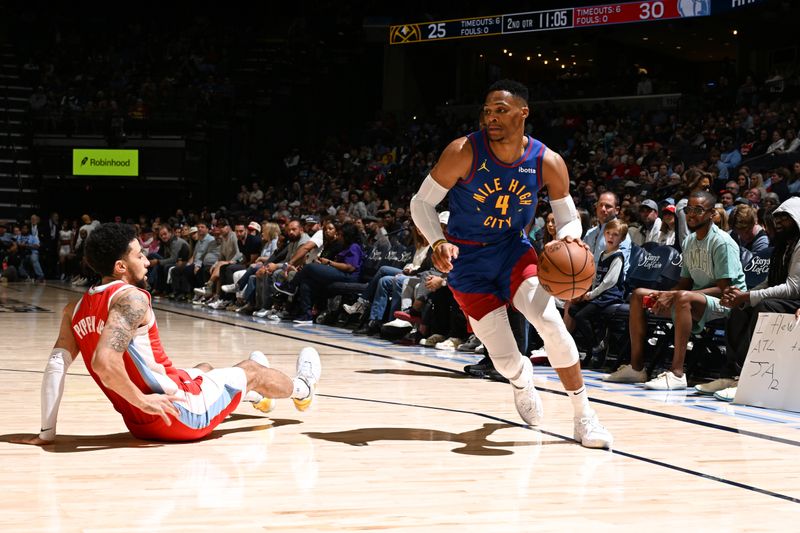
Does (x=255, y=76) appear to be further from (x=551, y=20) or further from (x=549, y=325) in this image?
(x=549, y=325)

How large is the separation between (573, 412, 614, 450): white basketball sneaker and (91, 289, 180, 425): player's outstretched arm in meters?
1.77

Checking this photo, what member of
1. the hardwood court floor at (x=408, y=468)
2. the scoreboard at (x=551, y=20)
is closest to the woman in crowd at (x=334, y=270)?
the hardwood court floor at (x=408, y=468)

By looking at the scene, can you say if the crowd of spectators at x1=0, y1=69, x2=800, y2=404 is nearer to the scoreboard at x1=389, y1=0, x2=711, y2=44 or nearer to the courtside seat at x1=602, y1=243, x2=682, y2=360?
the courtside seat at x1=602, y1=243, x2=682, y2=360

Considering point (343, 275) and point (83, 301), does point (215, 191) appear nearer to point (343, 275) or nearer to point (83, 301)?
point (343, 275)

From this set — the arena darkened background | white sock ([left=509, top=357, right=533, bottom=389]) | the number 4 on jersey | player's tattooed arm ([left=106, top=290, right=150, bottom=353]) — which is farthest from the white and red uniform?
the arena darkened background

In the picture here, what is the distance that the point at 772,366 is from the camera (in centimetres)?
571

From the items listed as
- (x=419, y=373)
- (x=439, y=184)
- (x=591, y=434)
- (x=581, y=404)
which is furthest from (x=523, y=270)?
(x=419, y=373)

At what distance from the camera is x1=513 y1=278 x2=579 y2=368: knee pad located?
447 cm

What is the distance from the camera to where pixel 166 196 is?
2472 centimetres

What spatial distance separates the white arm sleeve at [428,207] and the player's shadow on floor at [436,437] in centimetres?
90

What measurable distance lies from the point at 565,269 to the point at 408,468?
1123 millimetres

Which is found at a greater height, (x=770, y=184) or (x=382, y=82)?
(x=382, y=82)

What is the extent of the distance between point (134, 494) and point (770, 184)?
35.8ft

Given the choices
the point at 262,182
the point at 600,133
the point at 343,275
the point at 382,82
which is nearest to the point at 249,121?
the point at 262,182
